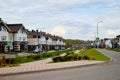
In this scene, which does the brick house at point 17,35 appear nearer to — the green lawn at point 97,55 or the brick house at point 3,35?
the brick house at point 3,35

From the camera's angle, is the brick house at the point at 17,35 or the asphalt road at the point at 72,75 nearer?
the asphalt road at the point at 72,75

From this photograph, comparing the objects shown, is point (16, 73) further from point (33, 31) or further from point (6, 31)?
point (33, 31)

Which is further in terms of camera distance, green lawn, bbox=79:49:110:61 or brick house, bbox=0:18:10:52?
brick house, bbox=0:18:10:52

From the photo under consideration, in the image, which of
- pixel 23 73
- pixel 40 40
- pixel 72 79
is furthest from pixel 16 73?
pixel 40 40

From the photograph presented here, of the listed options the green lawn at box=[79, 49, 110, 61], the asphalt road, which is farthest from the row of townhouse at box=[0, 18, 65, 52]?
the asphalt road

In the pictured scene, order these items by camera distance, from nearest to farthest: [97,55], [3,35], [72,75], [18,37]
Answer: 1. [72,75]
2. [97,55]
3. [3,35]
4. [18,37]

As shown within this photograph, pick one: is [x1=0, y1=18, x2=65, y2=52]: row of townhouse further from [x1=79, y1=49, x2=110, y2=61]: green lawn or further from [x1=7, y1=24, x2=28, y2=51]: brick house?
Answer: [x1=79, y1=49, x2=110, y2=61]: green lawn

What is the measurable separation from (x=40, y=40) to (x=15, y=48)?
103 ft

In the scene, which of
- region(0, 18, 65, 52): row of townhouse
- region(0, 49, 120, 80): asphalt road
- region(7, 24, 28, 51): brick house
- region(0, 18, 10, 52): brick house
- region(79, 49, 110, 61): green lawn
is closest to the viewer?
region(0, 49, 120, 80): asphalt road

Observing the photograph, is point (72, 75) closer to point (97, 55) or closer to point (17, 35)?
point (97, 55)

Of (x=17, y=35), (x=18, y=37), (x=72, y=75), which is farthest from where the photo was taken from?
(x=18, y=37)

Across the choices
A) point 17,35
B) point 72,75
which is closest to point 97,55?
point 72,75

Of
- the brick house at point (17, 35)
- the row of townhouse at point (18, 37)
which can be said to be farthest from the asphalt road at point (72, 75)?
the brick house at point (17, 35)

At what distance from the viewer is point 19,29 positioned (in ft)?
276
